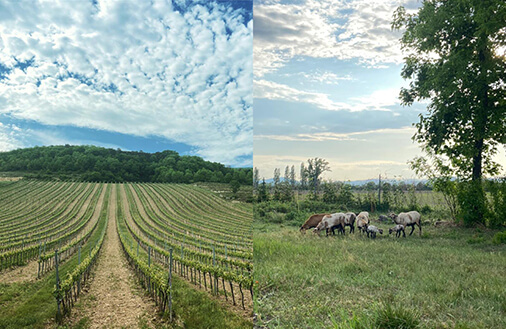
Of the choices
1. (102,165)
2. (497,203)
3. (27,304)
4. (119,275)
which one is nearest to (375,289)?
(497,203)

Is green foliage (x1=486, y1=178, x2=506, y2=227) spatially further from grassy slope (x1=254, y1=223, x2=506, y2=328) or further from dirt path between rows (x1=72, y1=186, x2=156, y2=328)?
dirt path between rows (x1=72, y1=186, x2=156, y2=328)

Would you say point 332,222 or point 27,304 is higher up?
point 332,222

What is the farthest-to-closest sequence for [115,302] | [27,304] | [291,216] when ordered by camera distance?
[291,216]
[115,302]
[27,304]

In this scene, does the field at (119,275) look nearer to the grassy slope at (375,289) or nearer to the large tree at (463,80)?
the grassy slope at (375,289)

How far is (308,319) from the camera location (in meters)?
2.34

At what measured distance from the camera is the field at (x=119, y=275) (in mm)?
6395

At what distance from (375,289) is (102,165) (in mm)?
41878

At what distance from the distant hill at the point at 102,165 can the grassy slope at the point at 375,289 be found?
20410 millimetres

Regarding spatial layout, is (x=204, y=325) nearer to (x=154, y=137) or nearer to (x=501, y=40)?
(x=501, y=40)

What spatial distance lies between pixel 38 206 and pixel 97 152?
9.73 meters

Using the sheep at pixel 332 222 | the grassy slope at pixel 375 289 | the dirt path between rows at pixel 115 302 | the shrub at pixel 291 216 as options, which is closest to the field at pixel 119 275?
the dirt path between rows at pixel 115 302

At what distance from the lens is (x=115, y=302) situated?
7555 mm

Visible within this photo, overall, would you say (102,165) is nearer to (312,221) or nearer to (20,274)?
(20,274)

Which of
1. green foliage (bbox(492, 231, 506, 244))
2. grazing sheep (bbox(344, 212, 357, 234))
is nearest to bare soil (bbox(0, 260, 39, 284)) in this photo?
grazing sheep (bbox(344, 212, 357, 234))
